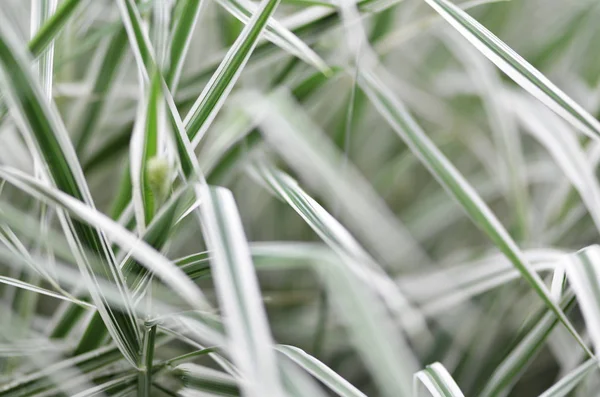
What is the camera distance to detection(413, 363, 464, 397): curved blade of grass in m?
0.32

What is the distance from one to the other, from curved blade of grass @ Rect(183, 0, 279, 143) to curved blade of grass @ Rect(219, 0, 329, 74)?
36mm

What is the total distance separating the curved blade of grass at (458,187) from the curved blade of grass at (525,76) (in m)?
0.07

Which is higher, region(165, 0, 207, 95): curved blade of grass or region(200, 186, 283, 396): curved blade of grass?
region(165, 0, 207, 95): curved blade of grass

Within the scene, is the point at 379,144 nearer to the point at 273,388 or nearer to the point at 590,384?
the point at 590,384

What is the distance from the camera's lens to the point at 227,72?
0.33 metres

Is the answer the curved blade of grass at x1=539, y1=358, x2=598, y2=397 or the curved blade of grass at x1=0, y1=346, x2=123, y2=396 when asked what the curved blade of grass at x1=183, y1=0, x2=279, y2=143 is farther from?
the curved blade of grass at x1=539, y1=358, x2=598, y2=397

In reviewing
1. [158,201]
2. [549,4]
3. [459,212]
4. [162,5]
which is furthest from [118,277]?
[549,4]

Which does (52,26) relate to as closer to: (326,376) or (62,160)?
(62,160)

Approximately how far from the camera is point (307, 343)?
650 mm

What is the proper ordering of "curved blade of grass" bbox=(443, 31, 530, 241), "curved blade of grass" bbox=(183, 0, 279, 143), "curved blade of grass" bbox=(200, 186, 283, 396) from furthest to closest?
"curved blade of grass" bbox=(443, 31, 530, 241) < "curved blade of grass" bbox=(183, 0, 279, 143) < "curved blade of grass" bbox=(200, 186, 283, 396)

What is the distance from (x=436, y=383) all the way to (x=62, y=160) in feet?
0.74

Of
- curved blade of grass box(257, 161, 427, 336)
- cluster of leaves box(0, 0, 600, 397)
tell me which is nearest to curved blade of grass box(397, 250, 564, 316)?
cluster of leaves box(0, 0, 600, 397)

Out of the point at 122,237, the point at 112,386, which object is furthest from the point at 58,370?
the point at 122,237

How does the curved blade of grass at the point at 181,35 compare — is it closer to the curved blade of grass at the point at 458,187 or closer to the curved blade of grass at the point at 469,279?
the curved blade of grass at the point at 458,187
